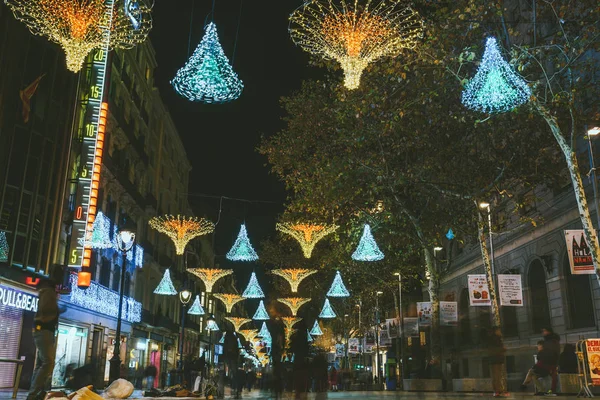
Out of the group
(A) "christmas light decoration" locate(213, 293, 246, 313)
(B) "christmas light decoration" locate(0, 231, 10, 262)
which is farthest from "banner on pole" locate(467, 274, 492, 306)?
(A) "christmas light decoration" locate(213, 293, 246, 313)

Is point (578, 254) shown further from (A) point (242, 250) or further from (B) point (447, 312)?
(A) point (242, 250)

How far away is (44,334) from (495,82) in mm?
12457

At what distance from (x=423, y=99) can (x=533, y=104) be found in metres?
3.90

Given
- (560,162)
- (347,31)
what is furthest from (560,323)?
(347,31)

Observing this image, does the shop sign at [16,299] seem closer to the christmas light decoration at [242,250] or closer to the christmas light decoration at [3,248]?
the christmas light decoration at [3,248]

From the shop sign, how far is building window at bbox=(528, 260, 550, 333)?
22.1 meters

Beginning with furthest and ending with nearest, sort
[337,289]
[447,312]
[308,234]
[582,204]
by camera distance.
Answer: [337,289] → [447,312] → [308,234] → [582,204]

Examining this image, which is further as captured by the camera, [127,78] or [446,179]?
[127,78]

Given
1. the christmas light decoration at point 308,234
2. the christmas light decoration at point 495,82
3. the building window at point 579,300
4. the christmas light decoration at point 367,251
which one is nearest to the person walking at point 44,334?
the christmas light decoration at point 495,82

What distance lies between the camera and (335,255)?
3512 cm

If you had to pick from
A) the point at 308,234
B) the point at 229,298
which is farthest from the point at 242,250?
the point at 229,298

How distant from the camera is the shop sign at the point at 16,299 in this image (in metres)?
A: 18.6

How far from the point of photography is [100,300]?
28.7 metres

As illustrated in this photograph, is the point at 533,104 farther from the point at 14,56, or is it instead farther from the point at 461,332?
the point at 461,332
